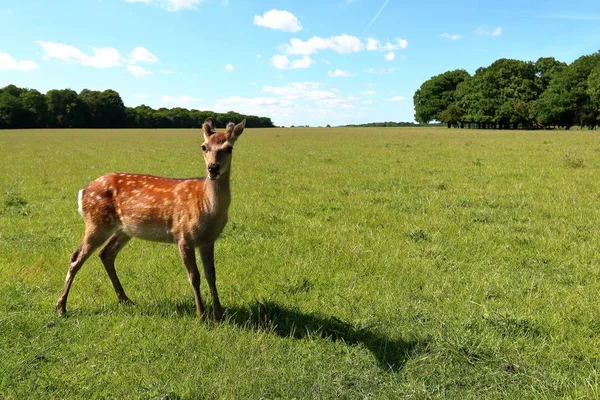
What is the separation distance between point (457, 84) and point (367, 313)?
10808cm

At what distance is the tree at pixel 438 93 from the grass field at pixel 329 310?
97.1 metres

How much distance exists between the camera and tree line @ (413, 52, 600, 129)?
2751 inches

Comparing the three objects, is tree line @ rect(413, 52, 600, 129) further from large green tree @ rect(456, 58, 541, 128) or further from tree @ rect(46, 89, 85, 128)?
tree @ rect(46, 89, 85, 128)

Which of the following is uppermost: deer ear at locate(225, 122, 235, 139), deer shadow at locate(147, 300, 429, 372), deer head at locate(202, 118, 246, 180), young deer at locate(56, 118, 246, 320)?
deer ear at locate(225, 122, 235, 139)

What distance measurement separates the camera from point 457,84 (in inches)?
3949

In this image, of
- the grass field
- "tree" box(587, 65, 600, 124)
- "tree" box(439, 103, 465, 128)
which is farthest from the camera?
"tree" box(439, 103, 465, 128)

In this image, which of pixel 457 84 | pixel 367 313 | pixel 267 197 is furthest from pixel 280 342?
pixel 457 84

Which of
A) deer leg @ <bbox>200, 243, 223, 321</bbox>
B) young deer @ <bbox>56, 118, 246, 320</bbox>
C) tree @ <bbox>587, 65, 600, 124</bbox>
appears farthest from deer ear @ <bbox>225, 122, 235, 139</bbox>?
tree @ <bbox>587, 65, 600, 124</bbox>

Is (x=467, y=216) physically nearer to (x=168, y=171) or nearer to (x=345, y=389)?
(x=345, y=389)

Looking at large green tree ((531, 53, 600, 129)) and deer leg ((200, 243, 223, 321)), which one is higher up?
large green tree ((531, 53, 600, 129))

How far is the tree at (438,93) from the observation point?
99938 mm

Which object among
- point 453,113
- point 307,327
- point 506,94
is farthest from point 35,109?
point 307,327

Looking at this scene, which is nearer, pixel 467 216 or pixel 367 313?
pixel 367 313

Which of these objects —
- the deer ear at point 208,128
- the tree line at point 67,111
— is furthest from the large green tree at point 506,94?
the deer ear at point 208,128
